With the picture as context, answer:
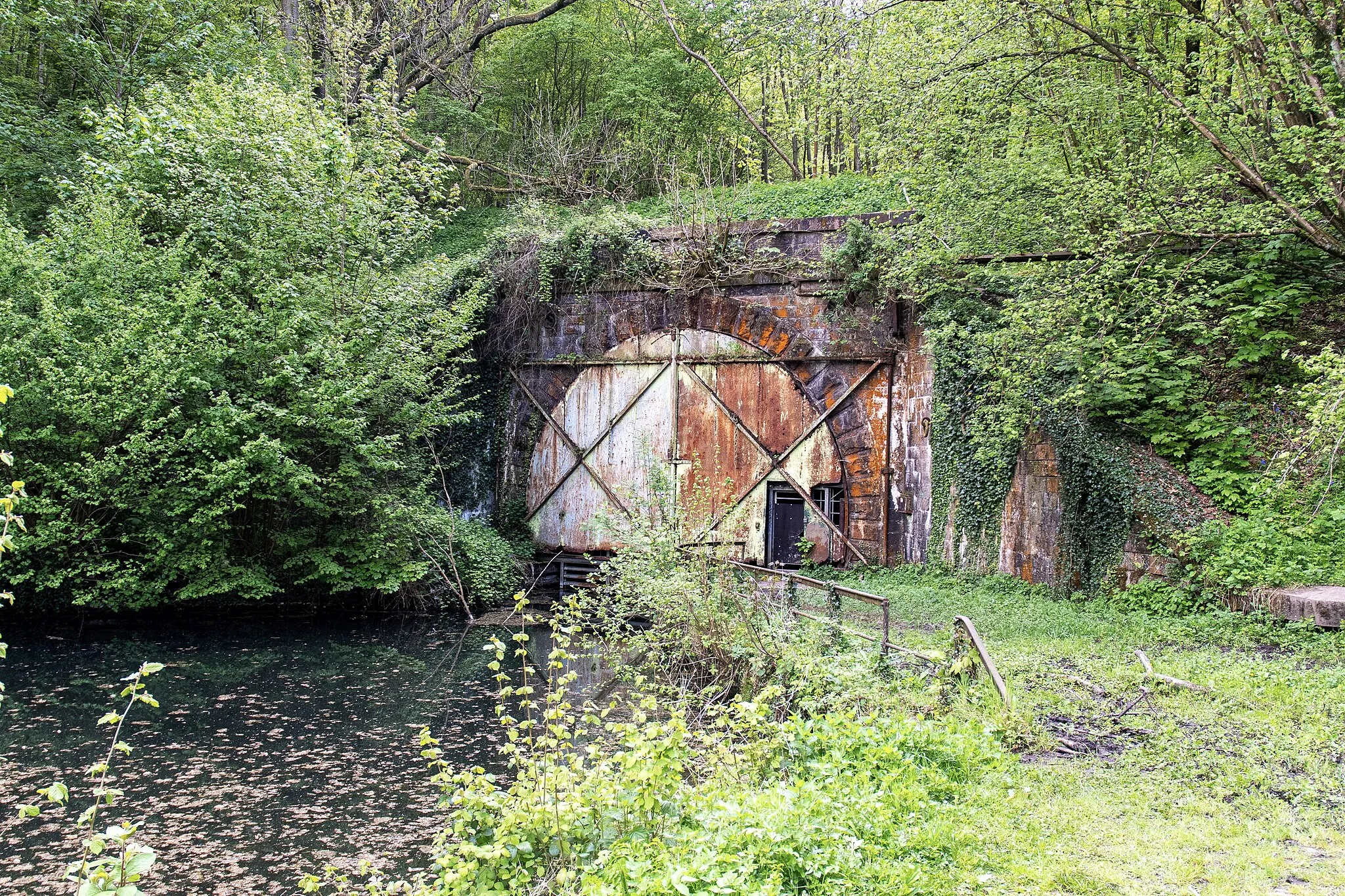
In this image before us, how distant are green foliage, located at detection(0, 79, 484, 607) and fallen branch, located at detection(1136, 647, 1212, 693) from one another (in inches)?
402

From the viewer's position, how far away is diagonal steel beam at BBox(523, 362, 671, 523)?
16.4 meters

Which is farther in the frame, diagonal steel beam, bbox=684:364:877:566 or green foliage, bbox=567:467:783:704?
diagonal steel beam, bbox=684:364:877:566

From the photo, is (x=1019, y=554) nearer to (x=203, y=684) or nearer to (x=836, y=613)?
(x=836, y=613)

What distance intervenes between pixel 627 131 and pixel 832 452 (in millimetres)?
12081

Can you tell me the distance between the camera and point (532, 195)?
1916 centimetres

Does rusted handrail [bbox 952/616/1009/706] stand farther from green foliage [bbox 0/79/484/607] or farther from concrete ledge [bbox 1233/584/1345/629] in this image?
green foliage [bbox 0/79/484/607]

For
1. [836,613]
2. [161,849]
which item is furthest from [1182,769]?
[161,849]

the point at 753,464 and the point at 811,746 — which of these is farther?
the point at 753,464

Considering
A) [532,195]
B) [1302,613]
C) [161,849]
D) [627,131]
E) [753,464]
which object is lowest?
[161,849]

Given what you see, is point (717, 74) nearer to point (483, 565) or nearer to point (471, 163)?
point (471, 163)

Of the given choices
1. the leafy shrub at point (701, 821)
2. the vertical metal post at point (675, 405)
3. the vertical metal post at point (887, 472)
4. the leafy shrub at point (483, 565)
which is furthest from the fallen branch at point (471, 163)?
the leafy shrub at point (701, 821)

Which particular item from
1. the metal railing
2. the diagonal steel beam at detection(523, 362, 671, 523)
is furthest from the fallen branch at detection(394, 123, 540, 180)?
the metal railing

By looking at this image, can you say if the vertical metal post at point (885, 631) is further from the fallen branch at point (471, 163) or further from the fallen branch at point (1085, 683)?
the fallen branch at point (471, 163)

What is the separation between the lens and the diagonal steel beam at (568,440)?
16547mm
